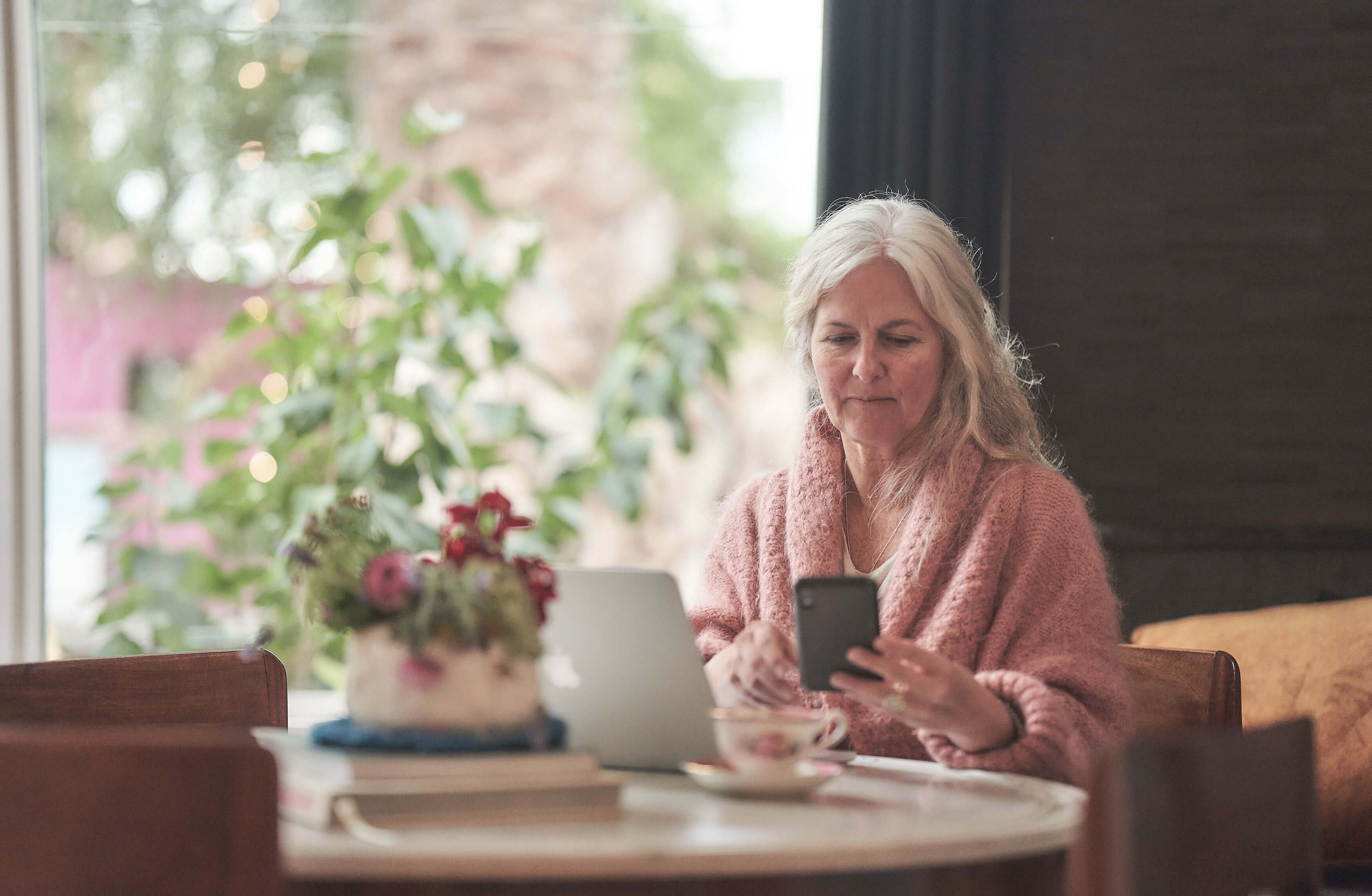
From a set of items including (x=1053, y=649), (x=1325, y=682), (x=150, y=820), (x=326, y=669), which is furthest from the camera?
(x=326, y=669)

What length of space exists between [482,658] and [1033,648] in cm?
82

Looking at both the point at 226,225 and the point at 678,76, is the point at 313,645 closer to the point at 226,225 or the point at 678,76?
the point at 226,225

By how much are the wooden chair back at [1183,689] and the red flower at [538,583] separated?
86 centimetres

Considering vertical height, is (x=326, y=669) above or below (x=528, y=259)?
below

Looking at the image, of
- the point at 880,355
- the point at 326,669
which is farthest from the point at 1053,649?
the point at 326,669

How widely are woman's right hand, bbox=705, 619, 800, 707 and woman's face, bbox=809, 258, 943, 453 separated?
444mm

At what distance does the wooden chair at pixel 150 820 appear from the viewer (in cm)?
91

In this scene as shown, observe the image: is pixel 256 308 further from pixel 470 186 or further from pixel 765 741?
pixel 765 741

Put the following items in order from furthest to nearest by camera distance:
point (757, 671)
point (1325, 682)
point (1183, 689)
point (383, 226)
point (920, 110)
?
1. point (383, 226)
2. point (920, 110)
3. point (1325, 682)
4. point (1183, 689)
5. point (757, 671)

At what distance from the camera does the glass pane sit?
296cm

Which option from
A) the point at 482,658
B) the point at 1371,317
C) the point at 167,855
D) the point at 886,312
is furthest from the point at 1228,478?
the point at 167,855

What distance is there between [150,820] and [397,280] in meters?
2.35

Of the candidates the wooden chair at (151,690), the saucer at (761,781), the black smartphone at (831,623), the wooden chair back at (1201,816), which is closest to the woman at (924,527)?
the black smartphone at (831,623)

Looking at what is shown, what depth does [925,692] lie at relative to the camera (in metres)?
1.36
